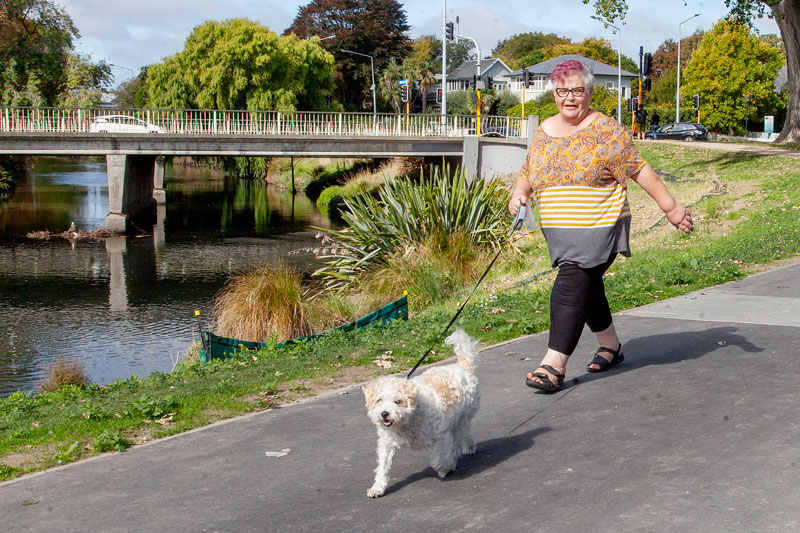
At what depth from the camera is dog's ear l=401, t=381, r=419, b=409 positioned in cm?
437

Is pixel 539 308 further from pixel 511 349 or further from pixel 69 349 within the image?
pixel 69 349

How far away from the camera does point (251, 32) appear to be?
61281 millimetres

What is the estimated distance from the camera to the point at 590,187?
5.73 meters

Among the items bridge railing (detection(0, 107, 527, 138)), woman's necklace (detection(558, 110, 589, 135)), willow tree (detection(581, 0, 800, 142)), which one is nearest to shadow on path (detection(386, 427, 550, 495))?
woman's necklace (detection(558, 110, 589, 135))

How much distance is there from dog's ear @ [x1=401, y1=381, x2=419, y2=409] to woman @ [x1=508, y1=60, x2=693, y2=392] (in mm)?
1837

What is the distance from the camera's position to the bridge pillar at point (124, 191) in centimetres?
3903

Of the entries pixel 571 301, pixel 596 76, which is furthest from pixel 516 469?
pixel 596 76

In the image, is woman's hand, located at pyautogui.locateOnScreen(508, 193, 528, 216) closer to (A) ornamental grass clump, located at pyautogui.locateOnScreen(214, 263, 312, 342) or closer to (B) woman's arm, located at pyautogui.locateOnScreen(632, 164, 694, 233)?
(B) woman's arm, located at pyautogui.locateOnScreen(632, 164, 694, 233)

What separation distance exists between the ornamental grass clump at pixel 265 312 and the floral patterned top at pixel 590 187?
7881 mm

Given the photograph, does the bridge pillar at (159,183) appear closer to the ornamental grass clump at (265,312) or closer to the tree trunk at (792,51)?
the tree trunk at (792,51)

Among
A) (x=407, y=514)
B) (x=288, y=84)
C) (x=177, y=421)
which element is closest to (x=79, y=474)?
(x=177, y=421)

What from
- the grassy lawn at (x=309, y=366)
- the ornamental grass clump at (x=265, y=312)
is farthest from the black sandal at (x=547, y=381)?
the ornamental grass clump at (x=265, y=312)

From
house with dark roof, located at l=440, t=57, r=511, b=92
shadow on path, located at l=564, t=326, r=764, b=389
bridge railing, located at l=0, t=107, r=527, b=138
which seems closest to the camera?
shadow on path, located at l=564, t=326, r=764, b=389

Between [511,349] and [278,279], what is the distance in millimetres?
6875
